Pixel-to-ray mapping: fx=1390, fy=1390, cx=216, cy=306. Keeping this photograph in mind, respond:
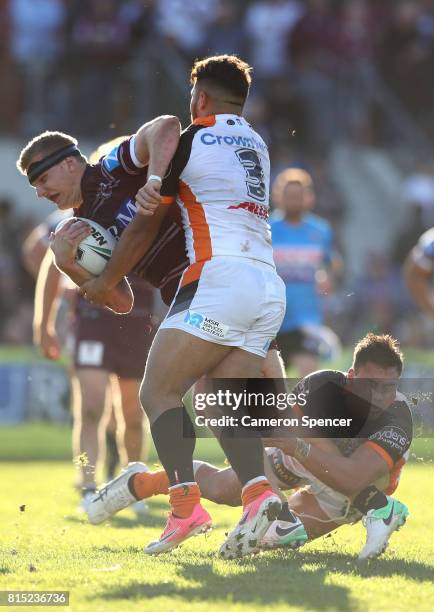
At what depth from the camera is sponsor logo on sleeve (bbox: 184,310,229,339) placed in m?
6.39

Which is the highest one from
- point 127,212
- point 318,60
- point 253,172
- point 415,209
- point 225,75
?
point 318,60

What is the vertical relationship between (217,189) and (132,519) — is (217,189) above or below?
above

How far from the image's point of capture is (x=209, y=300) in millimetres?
6414

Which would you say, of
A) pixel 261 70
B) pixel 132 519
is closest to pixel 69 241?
pixel 132 519

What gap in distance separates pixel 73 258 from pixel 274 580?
191 cm

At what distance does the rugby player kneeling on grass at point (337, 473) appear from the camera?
21.5ft

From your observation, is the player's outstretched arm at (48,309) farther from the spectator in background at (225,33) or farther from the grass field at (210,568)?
the spectator in background at (225,33)

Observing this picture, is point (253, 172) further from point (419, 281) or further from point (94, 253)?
point (419, 281)

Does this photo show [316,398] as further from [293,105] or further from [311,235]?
[293,105]

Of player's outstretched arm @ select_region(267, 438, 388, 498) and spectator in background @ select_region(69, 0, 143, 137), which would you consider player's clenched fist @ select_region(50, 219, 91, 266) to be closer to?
player's outstretched arm @ select_region(267, 438, 388, 498)

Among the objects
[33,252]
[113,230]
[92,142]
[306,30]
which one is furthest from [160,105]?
[113,230]

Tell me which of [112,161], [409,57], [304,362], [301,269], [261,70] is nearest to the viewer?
[112,161]

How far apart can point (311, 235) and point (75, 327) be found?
3287 millimetres

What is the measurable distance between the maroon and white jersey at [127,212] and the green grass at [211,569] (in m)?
1.36
